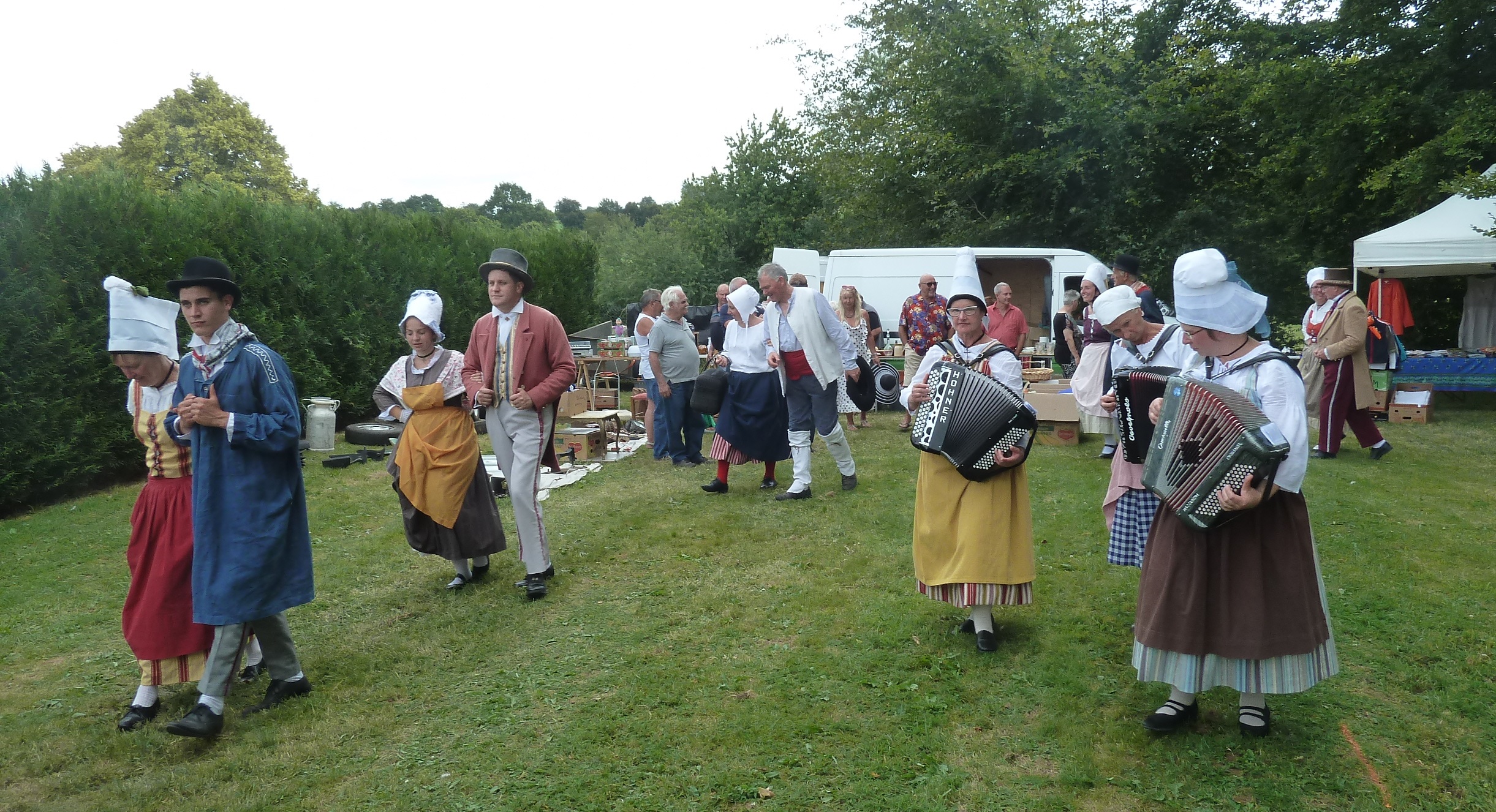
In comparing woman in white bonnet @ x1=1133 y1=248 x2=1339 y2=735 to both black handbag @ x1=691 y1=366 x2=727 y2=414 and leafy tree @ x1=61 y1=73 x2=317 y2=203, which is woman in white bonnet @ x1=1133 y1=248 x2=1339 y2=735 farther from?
leafy tree @ x1=61 y1=73 x2=317 y2=203

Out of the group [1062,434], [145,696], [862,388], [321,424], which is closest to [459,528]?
[145,696]

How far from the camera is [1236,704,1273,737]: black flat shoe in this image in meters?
3.58

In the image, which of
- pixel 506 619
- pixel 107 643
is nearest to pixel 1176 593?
pixel 506 619

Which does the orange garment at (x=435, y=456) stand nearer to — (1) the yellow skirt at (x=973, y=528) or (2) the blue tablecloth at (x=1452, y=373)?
(1) the yellow skirt at (x=973, y=528)

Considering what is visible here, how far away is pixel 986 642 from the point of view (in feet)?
15.0

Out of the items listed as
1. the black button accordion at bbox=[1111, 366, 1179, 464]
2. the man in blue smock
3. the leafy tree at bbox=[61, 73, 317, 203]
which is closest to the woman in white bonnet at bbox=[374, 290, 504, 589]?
the man in blue smock

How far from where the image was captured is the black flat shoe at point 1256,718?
141 inches

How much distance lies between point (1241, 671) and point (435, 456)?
4292 mm

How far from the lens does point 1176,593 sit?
339cm

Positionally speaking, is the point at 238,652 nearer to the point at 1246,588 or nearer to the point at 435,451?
the point at 435,451

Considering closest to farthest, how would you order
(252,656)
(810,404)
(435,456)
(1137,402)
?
(1137,402) → (252,656) → (435,456) → (810,404)

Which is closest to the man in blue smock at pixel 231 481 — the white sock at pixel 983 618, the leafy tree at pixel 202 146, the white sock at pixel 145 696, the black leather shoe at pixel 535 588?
the white sock at pixel 145 696

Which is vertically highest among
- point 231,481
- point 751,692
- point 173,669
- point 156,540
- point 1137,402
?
point 1137,402

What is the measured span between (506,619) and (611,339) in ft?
33.4
